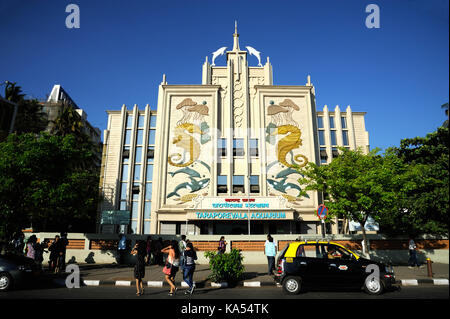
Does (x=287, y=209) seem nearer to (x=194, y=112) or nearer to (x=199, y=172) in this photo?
(x=199, y=172)

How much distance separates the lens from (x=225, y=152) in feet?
108

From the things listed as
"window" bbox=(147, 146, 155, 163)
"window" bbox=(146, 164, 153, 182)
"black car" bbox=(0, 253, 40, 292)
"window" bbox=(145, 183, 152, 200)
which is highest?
"window" bbox=(147, 146, 155, 163)

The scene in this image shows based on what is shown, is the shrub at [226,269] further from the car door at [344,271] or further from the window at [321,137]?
the window at [321,137]

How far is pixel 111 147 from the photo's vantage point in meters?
36.0

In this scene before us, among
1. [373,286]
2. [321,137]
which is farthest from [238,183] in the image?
[373,286]

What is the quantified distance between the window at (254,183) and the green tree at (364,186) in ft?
43.7

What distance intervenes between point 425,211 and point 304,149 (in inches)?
1100

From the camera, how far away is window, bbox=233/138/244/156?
109 feet

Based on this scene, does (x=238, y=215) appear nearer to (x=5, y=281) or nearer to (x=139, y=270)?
(x=139, y=270)

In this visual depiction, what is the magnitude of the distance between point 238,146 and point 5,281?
85.6ft

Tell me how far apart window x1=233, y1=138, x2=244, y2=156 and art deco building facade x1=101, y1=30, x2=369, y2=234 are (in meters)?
0.12

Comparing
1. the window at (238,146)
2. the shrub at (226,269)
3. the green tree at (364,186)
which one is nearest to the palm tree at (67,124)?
the window at (238,146)

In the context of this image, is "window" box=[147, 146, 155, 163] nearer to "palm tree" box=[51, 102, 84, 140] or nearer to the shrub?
"palm tree" box=[51, 102, 84, 140]

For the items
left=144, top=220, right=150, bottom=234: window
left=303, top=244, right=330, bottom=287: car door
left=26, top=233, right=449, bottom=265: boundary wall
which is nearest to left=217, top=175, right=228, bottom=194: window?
left=144, top=220, right=150, bottom=234: window
